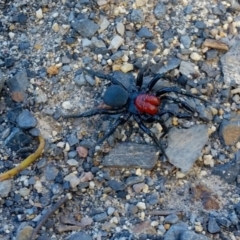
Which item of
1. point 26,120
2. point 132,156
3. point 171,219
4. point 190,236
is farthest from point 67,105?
point 190,236

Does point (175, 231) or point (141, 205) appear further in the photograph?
point (141, 205)

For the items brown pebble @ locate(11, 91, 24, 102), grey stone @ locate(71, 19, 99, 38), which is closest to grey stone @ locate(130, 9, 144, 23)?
grey stone @ locate(71, 19, 99, 38)

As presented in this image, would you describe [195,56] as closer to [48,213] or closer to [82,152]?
[82,152]

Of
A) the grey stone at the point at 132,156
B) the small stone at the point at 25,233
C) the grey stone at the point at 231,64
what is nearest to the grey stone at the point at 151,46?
the grey stone at the point at 231,64

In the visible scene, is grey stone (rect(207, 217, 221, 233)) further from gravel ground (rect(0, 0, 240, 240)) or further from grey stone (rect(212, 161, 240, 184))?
grey stone (rect(212, 161, 240, 184))

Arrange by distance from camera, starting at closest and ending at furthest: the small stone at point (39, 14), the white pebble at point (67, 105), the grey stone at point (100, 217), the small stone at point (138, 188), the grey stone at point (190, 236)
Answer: the grey stone at point (190, 236) < the grey stone at point (100, 217) < the small stone at point (138, 188) < the white pebble at point (67, 105) < the small stone at point (39, 14)

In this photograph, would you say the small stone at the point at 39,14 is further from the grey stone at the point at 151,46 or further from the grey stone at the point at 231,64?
the grey stone at the point at 231,64
